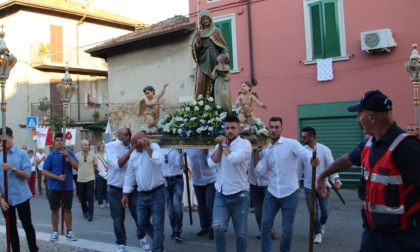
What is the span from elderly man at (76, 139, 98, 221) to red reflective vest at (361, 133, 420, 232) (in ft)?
28.8

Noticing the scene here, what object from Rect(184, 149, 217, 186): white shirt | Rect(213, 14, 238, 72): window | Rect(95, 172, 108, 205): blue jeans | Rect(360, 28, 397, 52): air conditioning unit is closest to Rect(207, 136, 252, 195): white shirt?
Rect(184, 149, 217, 186): white shirt

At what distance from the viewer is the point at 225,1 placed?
17.3m

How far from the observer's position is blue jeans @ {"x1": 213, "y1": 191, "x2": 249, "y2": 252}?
5418 millimetres

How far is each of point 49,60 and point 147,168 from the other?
77.8ft

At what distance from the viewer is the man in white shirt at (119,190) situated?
7016 mm

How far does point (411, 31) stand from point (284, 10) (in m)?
4.44

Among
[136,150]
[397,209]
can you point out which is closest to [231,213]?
[136,150]

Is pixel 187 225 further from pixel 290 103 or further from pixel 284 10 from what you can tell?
pixel 284 10

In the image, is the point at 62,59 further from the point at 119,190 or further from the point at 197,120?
the point at 197,120

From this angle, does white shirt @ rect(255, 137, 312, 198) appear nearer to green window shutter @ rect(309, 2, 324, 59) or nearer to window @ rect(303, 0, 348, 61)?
window @ rect(303, 0, 348, 61)

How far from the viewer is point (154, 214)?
20.9 feet

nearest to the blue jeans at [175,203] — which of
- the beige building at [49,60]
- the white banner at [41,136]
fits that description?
the white banner at [41,136]

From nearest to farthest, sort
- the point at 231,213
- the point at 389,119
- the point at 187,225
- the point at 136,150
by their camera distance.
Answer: the point at 389,119 < the point at 231,213 < the point at 136,150 < the point at 187,225

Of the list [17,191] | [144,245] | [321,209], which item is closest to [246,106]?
[321,209]
